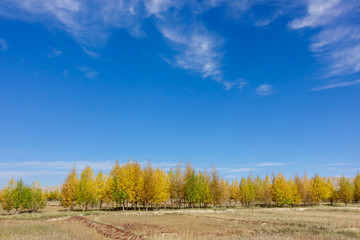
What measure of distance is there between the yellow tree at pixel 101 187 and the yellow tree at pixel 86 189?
7.62ft

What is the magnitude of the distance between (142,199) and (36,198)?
28135mm

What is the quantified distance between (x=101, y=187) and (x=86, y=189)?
8.91 m

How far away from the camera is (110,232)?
23312 mm

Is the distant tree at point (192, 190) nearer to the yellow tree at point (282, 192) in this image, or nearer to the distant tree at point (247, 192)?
the distant tree at point (247, 192)

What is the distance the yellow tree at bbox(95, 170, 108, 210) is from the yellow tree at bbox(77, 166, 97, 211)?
232 centimetres

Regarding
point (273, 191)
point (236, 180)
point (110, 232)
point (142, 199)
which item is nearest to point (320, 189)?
point (273, 191)

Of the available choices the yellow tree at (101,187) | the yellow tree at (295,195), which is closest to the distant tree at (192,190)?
the yellow tree at (101,187)

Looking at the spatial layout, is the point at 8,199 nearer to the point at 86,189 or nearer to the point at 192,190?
the point at 86,189

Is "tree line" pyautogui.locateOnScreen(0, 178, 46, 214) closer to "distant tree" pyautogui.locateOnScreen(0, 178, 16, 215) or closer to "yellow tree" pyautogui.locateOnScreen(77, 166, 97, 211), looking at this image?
"distant tree" pyautogui.locateOnScreen(0, 178, 16, 215)

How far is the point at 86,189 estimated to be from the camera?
63.9m

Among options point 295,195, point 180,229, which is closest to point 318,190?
point 295,195

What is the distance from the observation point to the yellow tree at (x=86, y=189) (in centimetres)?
6250

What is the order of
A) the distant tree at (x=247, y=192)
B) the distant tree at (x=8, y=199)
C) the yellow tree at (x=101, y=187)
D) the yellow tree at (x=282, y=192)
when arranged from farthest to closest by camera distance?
the distant tree at (x=247, y=192) < the yellow tree at (x=282, y=192) < the yellow tree at (x=101, y=187) < the distant tree at (x=8, y=199)

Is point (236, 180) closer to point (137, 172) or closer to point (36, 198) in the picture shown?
point (137, 172)
